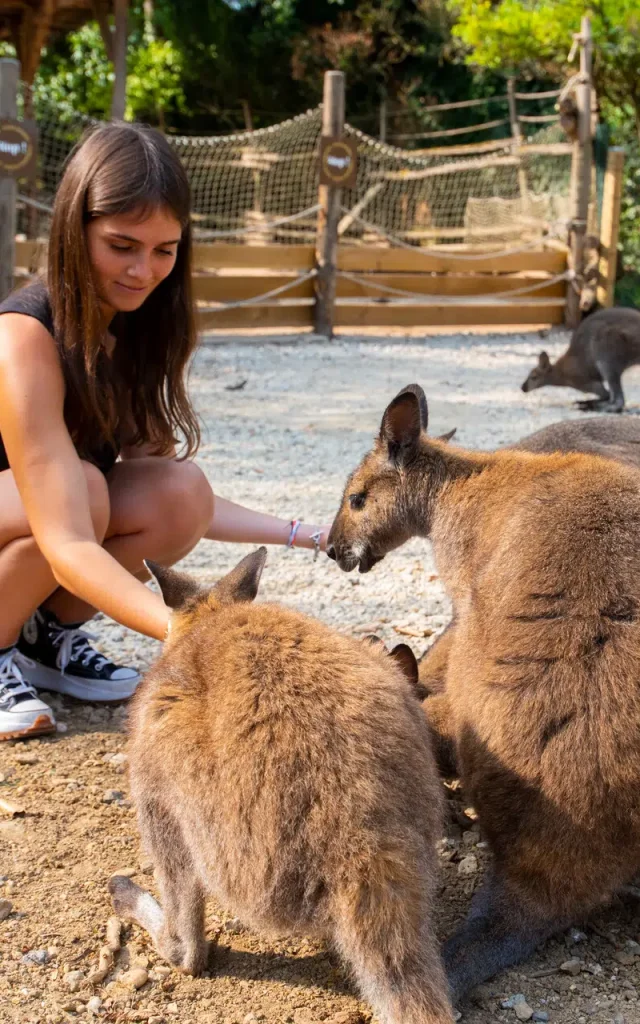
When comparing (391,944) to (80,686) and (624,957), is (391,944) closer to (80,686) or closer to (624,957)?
(624,957)

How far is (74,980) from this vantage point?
6.34ft

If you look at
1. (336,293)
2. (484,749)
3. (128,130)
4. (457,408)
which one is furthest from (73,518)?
(336,293)

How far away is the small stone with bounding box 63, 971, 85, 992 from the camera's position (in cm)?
192

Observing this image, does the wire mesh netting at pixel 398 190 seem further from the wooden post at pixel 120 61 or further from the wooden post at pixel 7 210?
the wooden post at pixel 7 210

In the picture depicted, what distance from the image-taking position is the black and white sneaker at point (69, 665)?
3041 millimetres

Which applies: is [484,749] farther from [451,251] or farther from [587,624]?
[451,251]

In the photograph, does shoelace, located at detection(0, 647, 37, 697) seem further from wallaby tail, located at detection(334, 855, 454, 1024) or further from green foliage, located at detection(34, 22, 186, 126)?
green foliage, located at detection(34, 22, 186, 126)

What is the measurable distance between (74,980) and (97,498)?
116cm

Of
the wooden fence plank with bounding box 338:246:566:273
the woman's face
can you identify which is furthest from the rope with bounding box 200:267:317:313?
the woman's face

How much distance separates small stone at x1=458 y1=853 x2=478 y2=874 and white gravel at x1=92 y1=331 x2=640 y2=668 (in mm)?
1073

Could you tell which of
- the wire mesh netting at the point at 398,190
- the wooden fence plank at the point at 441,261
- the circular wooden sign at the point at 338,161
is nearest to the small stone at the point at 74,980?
the circular wooden sign at the point at 338,161

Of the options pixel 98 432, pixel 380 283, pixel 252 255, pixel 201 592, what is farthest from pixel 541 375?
pixel 201 592

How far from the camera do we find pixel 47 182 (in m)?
13.8

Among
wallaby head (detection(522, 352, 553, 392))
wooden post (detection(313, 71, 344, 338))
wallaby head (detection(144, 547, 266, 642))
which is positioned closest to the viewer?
wallaby head (detection(144, 547, 266, 642))
